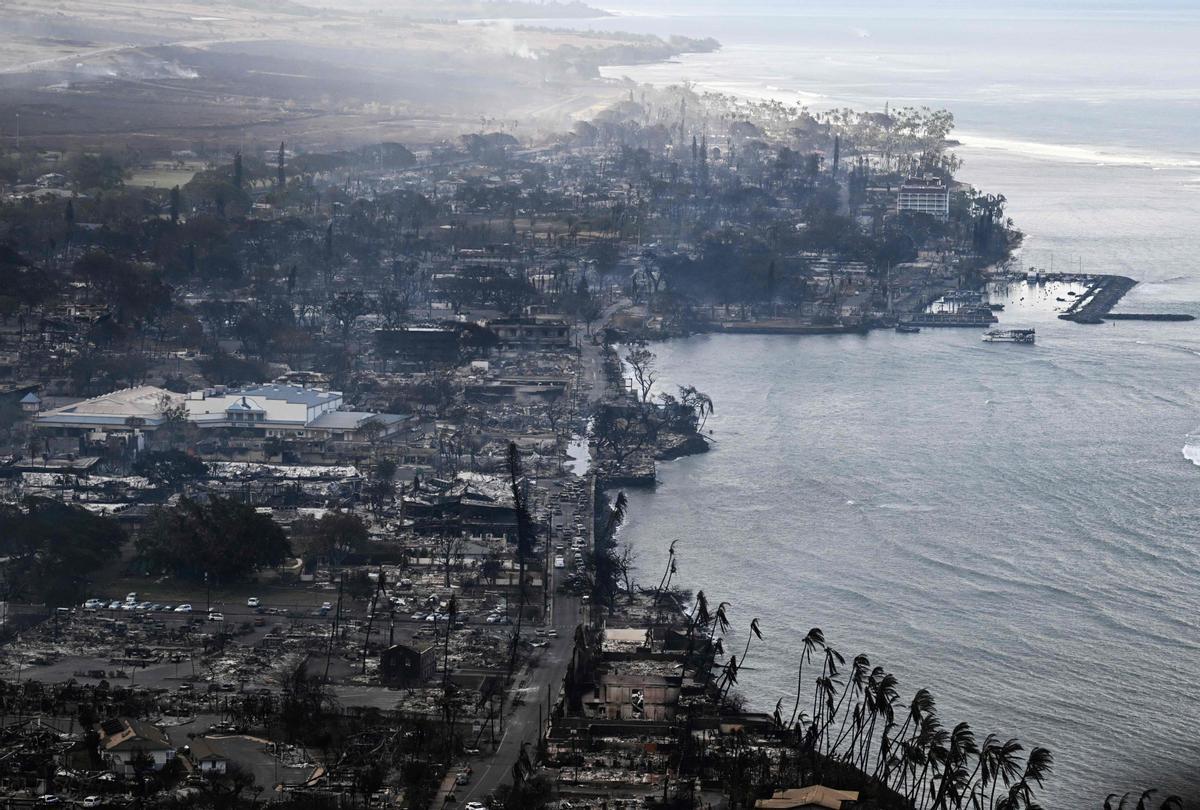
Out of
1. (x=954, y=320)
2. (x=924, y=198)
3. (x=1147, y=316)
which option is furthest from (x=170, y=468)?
(x=924, y=198)

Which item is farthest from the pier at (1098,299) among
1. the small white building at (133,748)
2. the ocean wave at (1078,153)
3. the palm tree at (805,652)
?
the small white building at (133,748)

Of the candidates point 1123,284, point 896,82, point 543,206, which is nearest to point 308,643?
point 1123,284

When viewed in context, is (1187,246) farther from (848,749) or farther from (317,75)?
(317,75)

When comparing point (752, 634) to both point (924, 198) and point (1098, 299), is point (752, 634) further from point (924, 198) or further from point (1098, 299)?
point (924, 198)

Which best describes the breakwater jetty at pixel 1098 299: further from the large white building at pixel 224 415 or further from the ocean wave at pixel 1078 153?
the ocean wave at pixel 1078 153

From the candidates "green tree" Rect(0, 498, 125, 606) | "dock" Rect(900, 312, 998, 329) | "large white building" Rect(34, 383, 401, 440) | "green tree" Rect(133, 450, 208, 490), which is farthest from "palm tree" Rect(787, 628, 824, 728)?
"dock" Rect(900, 312, 998, 329)
